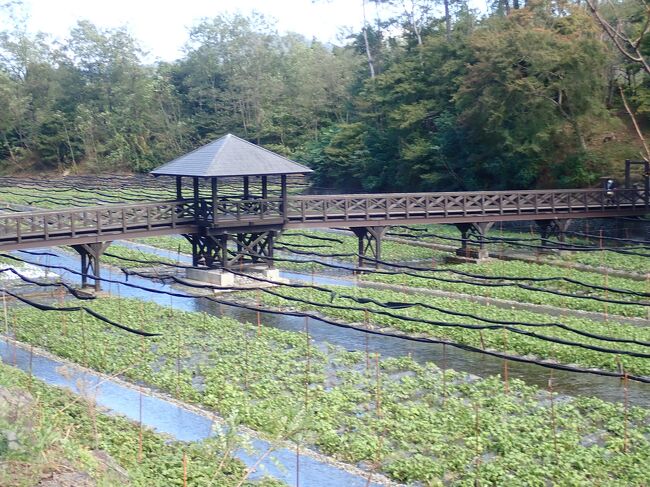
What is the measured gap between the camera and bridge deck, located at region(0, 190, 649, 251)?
23250 mm

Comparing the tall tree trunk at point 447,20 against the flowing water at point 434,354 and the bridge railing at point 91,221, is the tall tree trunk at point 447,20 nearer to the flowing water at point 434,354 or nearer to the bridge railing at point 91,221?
the bridge railing at point 91,221

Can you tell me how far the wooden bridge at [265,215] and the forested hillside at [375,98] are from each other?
408 centimetres

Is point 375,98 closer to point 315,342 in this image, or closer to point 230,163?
point 230,163

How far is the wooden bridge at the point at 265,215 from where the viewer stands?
23578 mm

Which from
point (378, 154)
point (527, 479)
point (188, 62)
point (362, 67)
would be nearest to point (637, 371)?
point (527, 479)

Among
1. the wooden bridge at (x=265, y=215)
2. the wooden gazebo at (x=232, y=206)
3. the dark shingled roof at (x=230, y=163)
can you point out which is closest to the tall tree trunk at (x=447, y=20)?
the wooden bridge at (x=265, y=215)

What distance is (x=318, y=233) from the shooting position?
36906mm

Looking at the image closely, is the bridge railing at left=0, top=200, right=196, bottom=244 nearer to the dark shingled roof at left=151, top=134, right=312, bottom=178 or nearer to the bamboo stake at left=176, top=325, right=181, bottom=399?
the dark shingled roof at left=151, top=134, right=312, bottom=178

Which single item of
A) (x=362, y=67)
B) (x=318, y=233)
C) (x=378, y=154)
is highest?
(x=362, y=67)

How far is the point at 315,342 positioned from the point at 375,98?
2915 centimetres

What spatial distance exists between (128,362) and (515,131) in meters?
23.7

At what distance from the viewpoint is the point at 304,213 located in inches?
1070

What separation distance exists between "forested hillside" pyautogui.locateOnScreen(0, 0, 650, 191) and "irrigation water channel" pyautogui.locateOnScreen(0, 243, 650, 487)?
197 inches

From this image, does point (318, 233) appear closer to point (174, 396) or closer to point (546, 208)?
point (546, 208)
